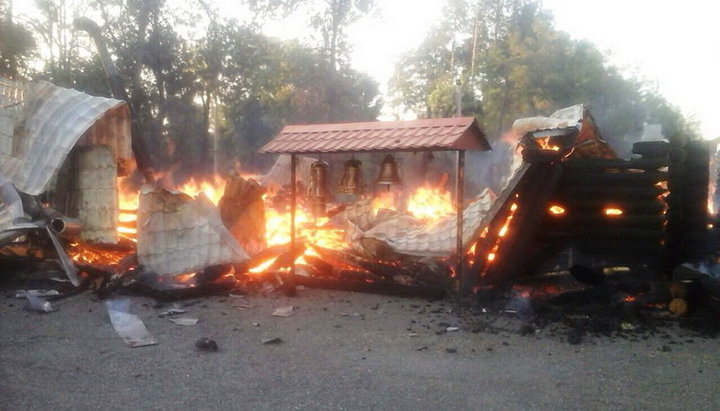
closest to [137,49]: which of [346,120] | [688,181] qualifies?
[346,120]

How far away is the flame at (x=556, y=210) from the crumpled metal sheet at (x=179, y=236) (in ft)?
17.1

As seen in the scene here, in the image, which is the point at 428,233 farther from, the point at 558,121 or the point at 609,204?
the point at 558,121

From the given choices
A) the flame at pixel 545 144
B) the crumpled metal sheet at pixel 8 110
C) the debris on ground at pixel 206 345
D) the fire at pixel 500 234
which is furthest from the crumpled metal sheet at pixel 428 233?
the crumpled metal sheet at pixel 8 110

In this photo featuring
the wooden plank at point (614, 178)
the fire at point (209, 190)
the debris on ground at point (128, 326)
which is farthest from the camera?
the fire at point (209, 190)

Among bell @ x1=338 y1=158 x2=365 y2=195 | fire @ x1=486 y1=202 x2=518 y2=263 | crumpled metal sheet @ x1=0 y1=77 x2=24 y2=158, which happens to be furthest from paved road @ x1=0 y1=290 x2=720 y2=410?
crumpled metal sheet @ x1=0 y1=77 x2=24 y2=158

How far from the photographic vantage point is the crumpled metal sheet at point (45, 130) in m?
10.7

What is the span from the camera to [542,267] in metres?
9.04

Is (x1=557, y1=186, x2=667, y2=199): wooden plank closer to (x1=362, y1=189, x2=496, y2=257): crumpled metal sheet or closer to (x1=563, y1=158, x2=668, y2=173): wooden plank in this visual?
(x1=563, y1=158, x2=668, y2=173): wooden plank

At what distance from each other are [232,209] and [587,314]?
6.73 meters

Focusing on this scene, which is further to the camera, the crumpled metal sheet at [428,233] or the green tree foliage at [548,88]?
the green tree foliage at [548,88]

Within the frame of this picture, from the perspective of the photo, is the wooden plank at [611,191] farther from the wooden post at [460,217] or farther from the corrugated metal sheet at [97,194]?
the corrugated metal sheet at [97,194]

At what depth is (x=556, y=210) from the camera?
9.17 meters

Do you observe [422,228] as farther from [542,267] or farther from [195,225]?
[195,225]

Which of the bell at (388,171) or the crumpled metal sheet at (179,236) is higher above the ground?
the bell at (388,171)
